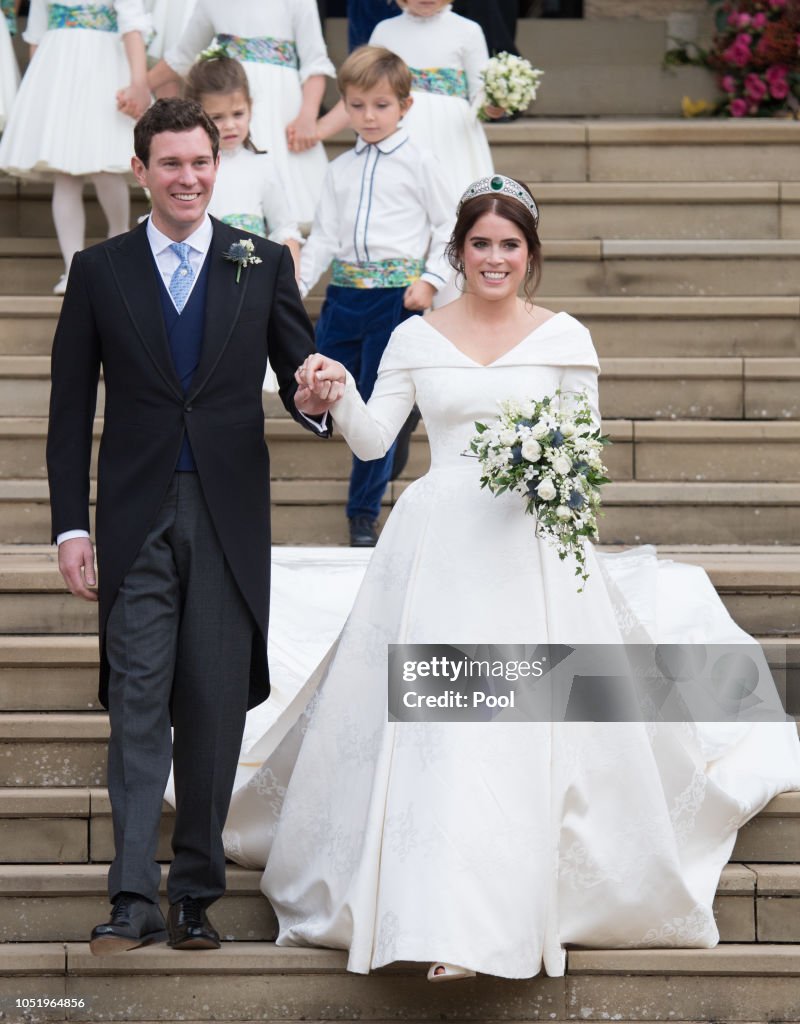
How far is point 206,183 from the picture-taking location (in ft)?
13.3

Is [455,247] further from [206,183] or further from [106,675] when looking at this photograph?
[106,675]

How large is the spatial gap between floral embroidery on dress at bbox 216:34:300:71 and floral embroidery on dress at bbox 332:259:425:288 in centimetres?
168

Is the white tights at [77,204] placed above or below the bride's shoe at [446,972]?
above

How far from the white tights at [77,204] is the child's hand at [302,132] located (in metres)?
0.79

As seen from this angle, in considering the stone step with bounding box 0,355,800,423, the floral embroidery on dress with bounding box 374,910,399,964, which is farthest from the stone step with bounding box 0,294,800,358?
the floral embroidery on dress with bounding box 374,910,399,964

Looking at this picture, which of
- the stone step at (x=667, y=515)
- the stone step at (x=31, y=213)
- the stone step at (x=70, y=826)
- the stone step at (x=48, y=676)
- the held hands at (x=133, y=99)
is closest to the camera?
the stone step at (x=70, y=826)

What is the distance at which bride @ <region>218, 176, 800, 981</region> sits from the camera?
3914 millimetres

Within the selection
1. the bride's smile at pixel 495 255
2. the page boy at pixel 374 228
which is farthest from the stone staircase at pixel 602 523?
the bride's smile at pixel 495 255

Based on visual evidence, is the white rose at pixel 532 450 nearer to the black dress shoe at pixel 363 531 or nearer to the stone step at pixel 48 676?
the stone step at pixel 48 676

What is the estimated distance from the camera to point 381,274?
636 centimetres

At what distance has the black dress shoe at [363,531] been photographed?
620 cm

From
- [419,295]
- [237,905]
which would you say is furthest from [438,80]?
[237,905]

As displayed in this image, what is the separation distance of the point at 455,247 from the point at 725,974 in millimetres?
2004
